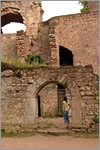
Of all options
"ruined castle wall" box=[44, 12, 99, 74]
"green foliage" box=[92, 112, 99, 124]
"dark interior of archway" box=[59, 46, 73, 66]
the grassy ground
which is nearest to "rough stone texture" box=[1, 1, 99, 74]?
"ruined castle wall" box=[44, 12, 99, 74]

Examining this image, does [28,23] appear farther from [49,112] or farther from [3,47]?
[49,112]

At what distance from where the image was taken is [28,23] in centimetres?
1686

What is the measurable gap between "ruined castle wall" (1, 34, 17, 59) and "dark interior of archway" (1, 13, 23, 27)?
239cm

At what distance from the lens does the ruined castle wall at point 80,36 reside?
14164 mm

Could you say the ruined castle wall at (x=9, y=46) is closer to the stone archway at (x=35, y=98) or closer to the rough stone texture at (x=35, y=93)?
the rough stone texture at (x=35, y=93)

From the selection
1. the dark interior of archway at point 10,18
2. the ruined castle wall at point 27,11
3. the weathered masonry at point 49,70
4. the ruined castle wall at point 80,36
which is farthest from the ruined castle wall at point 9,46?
the ruined castle wall at point 80,36

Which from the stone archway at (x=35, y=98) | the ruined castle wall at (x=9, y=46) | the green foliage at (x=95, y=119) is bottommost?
the green foliage at (x=95, y=119)

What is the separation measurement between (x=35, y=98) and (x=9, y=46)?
10176mm

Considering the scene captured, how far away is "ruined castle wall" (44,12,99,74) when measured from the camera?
46.5 feet

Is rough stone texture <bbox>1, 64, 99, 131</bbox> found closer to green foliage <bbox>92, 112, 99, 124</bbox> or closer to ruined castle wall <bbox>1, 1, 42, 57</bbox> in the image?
green foliage <bbox>92, 112, 99, 124</bbox>

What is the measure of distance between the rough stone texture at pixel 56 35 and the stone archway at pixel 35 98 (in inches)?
253

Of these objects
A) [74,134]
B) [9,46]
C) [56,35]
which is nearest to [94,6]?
[56,35]

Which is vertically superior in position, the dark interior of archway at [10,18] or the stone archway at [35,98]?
the dark interior of archway at [10,18]

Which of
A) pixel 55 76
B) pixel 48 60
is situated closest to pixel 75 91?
pixel 55 76
